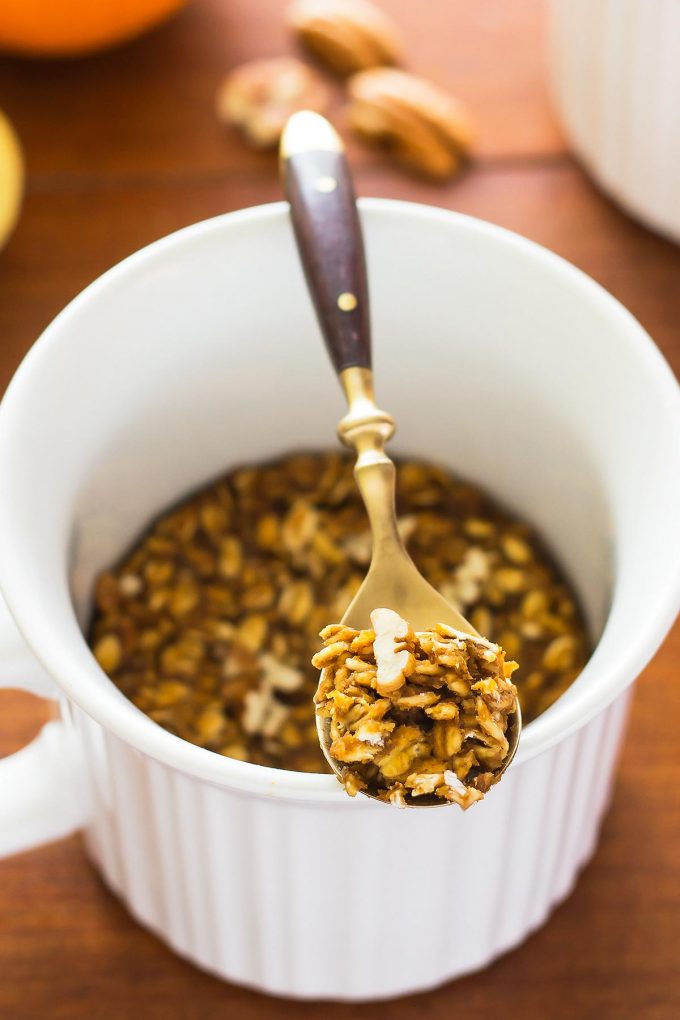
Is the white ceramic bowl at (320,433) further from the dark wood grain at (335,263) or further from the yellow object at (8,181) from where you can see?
the yellow object at (8,181)

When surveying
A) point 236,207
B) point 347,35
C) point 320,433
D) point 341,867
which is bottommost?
point 341,867

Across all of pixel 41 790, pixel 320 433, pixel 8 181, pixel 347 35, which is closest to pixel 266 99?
pixel 347 35

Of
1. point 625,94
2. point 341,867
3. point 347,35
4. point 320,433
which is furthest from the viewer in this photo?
point 347,35

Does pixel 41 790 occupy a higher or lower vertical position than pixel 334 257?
lower

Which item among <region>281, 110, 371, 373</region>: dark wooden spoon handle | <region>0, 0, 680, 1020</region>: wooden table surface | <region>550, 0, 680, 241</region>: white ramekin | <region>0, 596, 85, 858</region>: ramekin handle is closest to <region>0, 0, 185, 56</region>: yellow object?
<region>0, 0, 680, 1020</region>: wooden table surface

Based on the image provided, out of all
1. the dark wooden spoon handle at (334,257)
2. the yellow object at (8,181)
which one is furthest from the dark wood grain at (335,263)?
the yellow object at (8,181)

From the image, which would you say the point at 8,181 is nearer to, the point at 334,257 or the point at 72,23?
the point at 72,23
